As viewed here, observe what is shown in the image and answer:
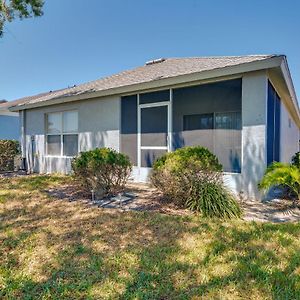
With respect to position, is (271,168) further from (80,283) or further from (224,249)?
(80,283)

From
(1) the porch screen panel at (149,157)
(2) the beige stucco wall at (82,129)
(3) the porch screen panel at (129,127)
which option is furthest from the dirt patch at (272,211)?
(2) the beige stucco wall at (82,129)

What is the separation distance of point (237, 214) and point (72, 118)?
8058mm

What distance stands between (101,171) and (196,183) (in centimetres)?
228

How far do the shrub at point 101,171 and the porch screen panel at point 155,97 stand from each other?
262 cm

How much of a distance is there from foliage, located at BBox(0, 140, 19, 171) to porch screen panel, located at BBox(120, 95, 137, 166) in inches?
265

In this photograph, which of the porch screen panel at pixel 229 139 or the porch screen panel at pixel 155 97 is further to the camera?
the porch screen panel at pixel 155 97

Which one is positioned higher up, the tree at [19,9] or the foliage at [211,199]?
the tree at [19,9]

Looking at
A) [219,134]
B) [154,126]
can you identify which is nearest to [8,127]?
[154,126]

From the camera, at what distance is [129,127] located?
860cm

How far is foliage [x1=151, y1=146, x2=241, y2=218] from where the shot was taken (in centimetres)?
476

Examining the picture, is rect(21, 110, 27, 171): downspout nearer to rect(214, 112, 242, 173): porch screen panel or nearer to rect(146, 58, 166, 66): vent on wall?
rect(146, 58, 166, 66): vent on wall

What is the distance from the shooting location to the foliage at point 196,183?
187 inches

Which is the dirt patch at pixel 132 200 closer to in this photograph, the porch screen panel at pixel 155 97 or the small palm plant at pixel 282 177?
the small palm plant at pixel 282 177

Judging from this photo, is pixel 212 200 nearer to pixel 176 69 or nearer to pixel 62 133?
pixel 176 69
